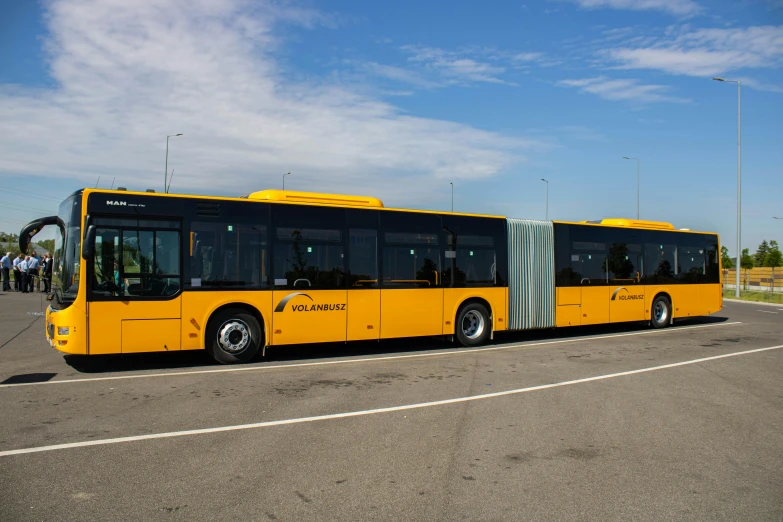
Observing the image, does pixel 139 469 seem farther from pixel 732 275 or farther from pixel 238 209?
pixel 732 275

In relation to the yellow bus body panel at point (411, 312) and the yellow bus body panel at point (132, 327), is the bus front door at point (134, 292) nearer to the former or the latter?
the yellow bus body panel at point (132, 327)

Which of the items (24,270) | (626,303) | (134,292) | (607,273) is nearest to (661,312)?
(626,303)

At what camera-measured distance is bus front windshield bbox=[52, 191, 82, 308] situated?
9.63 meters

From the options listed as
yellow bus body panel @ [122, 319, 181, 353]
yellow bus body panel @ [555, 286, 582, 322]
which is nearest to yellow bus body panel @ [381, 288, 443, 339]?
yellow bus body panel @ [555, 286, 582, 322]

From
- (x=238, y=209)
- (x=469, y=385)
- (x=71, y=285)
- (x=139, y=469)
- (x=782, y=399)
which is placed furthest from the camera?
(x=238, y=209)

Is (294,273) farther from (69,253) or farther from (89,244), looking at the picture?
(69,253)

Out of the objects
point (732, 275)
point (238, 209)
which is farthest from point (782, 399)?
point (732, 275)

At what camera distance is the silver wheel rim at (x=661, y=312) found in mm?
17828

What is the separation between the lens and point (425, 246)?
13.0 meters

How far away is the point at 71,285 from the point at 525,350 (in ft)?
28.9

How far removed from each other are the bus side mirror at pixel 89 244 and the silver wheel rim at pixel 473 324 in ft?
25.3

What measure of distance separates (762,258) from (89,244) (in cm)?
9504

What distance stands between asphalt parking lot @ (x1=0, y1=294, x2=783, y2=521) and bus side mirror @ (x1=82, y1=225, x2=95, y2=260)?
1.90 metres

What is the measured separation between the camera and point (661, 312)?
1795 cm
